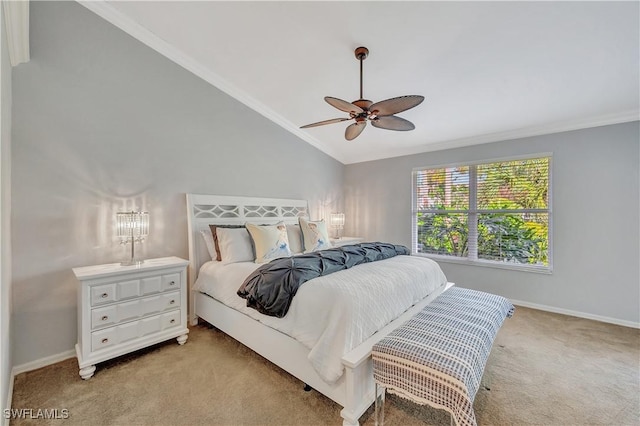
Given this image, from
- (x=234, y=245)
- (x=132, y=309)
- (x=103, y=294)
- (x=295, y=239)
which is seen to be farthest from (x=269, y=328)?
(x=295, y=239)

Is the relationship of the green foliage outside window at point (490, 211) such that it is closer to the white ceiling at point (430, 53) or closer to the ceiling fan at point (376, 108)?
the white ceiling at point (430, 53)

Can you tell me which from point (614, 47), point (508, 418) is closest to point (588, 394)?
point (508, 418)

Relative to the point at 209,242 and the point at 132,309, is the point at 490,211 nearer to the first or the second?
the point at 209,242

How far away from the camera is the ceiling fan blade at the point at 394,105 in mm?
2049

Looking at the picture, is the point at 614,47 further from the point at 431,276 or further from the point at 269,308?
the point at 269,308

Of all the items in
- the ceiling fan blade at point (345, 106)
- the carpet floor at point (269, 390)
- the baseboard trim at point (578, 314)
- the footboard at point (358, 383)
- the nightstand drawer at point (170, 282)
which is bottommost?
the carpet floor at point (269, 390)

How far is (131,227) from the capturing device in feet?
8.49

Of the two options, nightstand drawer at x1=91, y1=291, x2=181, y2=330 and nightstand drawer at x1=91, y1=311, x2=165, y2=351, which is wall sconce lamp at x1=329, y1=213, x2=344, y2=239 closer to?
nightstand drawer at x1=91, y1=291, x2=181, y2=330

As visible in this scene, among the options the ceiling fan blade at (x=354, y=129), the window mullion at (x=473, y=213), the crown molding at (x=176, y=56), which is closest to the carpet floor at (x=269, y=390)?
the window mullion at (x=473, y=213)

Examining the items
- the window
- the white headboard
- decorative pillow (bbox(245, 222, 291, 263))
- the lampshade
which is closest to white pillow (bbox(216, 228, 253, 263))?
decorative pillow (bbox(245, 222, 291, 263))

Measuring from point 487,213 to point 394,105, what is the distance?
2.84 meters

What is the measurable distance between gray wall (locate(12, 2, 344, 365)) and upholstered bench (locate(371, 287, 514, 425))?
269 cm

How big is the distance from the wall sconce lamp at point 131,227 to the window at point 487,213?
3995 millimetres

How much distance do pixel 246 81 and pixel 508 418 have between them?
4.10 meters
